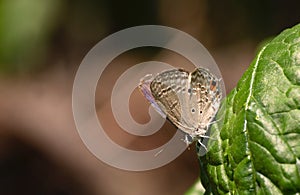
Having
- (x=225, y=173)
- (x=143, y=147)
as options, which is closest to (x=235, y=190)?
(x=225, y=173)

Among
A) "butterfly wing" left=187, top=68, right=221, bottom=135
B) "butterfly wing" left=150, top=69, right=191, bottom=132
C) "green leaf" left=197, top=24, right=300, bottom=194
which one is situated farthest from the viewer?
"butterfly wing" left=150, top=69, right=191, bottom=132

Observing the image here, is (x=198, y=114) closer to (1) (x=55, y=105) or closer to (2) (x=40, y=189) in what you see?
(2) (x=40, y=189)

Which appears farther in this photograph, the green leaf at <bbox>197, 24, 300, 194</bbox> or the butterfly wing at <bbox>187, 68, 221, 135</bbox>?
the butterfly wing at <bbox>187, 68, 221, 135</bbox>

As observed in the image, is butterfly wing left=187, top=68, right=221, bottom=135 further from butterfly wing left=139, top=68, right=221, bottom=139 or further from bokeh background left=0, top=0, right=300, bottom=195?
bokeh background left=0, top=0, right=300, bottom=195

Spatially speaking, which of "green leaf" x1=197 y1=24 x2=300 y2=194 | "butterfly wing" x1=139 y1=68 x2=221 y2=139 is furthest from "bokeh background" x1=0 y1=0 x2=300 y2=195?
"green leaf" x1=197 y1=24 x2=300 y2=194

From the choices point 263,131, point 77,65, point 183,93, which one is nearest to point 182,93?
point 183,93

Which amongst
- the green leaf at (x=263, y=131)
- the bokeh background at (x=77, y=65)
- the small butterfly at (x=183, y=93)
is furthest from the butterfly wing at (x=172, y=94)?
the bokeh background at (x=77, y=65)

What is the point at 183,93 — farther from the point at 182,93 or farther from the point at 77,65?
the point at 77,65
